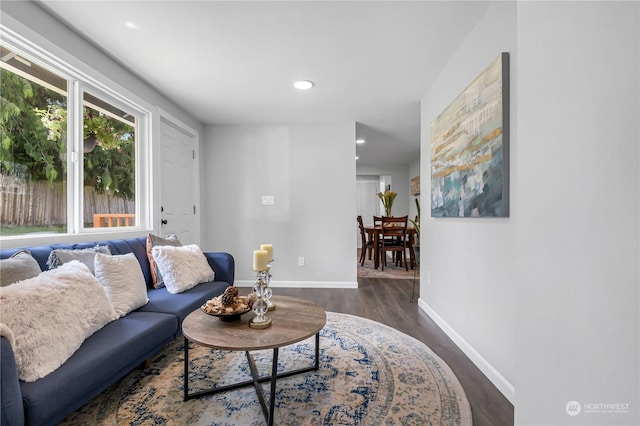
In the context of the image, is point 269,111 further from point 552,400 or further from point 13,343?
point 552,400

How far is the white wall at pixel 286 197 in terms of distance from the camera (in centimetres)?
389

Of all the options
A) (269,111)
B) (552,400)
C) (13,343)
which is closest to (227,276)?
(13,343)

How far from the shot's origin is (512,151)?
4.77 feet

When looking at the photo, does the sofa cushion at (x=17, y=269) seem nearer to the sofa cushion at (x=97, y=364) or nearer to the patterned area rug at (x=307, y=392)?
the sofa cushion at (x=97, y=364)

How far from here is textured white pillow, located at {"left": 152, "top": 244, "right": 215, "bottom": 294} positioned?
2.17m

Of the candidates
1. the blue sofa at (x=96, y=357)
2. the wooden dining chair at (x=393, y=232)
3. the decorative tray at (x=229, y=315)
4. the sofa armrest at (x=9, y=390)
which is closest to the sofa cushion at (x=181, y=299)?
the blue sofa at (x=96, y=357)

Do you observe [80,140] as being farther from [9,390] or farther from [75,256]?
[9,390]

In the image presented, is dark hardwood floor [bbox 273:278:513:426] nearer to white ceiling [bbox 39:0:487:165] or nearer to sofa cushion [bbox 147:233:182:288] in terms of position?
sofa cushion [bbox 147:233:182:288]

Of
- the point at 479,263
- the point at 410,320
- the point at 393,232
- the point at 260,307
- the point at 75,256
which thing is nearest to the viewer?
the point at 260,307

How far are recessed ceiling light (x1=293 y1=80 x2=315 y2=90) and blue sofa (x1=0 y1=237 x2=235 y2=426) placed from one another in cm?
201

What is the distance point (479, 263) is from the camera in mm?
1819

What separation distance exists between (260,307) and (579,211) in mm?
1326

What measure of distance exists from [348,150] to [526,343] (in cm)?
344

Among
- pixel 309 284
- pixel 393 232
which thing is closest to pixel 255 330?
pixel 309 284
